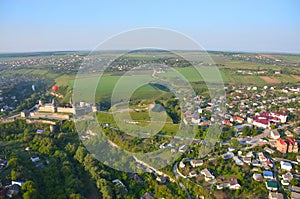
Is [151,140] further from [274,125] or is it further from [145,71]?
[145,71]

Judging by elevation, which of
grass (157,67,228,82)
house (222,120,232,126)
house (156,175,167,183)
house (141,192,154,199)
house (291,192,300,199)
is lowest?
house (141,192,154,199)

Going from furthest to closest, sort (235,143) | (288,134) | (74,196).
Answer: (288,134) → (235,143) → (74,196)

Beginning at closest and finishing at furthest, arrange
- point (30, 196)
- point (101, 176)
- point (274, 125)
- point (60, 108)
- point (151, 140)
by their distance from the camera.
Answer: point (30, 196) < point (101, 176) < point (151, 140) < point (274, 125) < point (60, 108)

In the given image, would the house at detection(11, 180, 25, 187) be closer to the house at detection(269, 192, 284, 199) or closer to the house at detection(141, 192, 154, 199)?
the house at detection(141, 192, 154, 199)

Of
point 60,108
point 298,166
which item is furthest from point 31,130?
point 298,166

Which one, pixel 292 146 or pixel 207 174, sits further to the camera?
pixel 292 146

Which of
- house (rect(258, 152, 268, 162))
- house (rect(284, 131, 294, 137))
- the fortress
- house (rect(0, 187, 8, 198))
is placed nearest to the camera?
house (rect(0, 187, 8, 198))

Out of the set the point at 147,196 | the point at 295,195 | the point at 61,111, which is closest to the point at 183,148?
the point at 147,196

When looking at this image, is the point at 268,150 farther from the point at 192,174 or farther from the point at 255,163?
the point at 192,174

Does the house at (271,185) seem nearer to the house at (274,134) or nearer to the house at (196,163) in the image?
the house at (196,163)

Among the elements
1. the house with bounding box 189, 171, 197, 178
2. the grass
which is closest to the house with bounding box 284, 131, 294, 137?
the house with bounding box 189, 171, 197, 178

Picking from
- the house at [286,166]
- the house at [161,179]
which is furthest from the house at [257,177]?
the house at [161,179]
